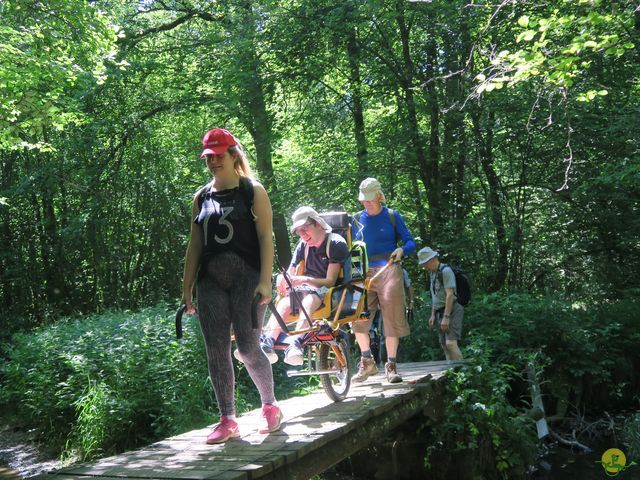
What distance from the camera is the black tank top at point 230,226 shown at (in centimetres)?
468

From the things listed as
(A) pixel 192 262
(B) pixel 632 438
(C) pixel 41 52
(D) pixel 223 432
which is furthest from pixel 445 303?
(C) pixel 41 52

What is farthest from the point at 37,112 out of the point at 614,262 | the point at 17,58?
the point at 614,262

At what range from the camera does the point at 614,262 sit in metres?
13.6

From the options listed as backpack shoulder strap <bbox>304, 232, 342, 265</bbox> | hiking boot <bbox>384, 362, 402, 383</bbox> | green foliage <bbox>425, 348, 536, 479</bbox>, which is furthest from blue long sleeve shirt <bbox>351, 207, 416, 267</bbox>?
green foliage <bbox>425, 348, 536, 479</bbox>

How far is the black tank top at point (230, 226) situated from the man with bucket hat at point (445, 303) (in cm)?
453

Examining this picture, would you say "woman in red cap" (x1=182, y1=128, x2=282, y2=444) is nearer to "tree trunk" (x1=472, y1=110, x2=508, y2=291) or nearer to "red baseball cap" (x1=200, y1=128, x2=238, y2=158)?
"red baseball cap" (x1=200, y1=128, x2=238, y2=158)

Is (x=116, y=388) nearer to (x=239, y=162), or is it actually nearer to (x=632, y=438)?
(x=239, y=162)

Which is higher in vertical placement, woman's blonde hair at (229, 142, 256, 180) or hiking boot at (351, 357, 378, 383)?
woman's blonde hair at (229, 142, 256, 180)

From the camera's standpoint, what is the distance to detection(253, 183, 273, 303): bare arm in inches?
186

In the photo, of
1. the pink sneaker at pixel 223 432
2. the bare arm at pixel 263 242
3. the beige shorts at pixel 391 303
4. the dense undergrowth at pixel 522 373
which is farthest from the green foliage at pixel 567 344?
the bare arm at pixel 263 242

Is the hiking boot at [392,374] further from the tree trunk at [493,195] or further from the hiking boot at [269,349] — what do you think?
the tree trunk at [493,195]

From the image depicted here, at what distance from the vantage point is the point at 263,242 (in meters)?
4.73

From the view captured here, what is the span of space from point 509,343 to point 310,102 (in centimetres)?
758

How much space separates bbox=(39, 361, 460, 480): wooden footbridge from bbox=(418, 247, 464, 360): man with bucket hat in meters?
1.75
